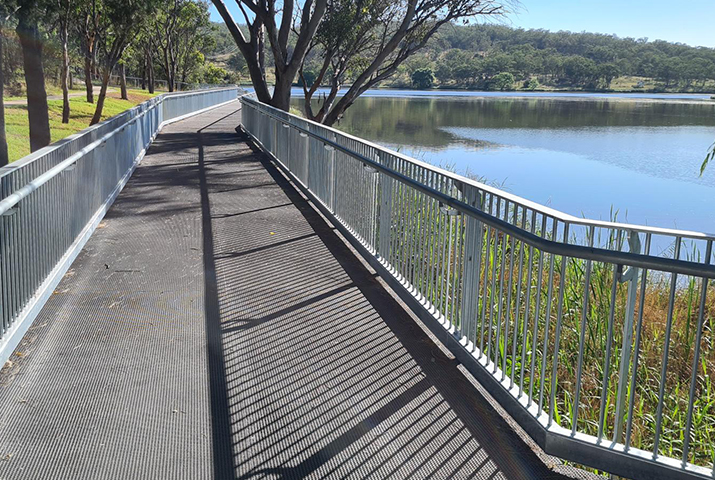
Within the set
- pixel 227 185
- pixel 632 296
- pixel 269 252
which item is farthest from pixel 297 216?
pixel 632 296

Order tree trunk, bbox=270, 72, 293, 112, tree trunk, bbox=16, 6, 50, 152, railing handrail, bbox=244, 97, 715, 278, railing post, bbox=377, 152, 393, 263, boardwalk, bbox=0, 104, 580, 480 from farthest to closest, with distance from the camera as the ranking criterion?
tree trunk, bbox=270, 72, 293, 112 < tree trunk, bbox=16, 6, 50, 152 < railing post, bbox=377, 152, 393, 263 < boardwalk, bbox=0, 104, 580, 480 < railing handrail, bbox=244, 97, 715, 278

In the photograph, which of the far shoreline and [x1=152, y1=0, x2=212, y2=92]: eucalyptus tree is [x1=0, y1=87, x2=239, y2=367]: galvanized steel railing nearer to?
[x1=152, y1=0, x2=212, y2=92]: eucalyptus tree

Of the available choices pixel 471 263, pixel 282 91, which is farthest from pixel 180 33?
pixel 471 263

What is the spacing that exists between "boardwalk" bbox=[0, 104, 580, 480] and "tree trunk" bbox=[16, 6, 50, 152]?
10.3 metres

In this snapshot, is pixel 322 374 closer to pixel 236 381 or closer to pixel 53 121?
pixel 236 381

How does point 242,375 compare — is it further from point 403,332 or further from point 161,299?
point 161,299

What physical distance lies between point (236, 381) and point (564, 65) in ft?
419

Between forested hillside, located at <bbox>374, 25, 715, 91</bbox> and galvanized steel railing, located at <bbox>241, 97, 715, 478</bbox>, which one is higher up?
forested hillside, located at <bbox>374, 25, 715, 91</bbox>

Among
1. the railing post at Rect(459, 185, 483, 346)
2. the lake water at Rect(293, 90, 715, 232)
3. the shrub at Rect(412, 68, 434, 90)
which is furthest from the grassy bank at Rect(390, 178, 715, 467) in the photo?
the shrub at Rect(412, 68, 434, 90)

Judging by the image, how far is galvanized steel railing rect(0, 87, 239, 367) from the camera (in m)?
4.91

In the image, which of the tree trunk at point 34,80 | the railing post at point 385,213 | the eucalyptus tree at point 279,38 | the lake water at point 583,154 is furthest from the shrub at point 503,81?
the railing post at point 385,213

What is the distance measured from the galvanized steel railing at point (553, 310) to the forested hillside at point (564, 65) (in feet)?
311

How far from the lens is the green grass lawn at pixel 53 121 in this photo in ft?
70.7

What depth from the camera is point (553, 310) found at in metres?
7.47
